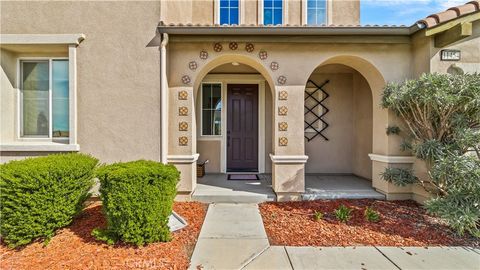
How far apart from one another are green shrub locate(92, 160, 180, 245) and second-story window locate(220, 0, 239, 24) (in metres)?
6.22

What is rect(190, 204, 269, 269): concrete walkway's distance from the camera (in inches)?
131

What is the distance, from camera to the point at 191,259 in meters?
3.37

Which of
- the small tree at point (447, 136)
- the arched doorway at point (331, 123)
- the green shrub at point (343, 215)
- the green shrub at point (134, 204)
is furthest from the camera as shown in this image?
the arched doorway at point (331, 123)

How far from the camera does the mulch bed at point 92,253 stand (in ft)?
Result: 10.6

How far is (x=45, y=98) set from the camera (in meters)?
5.50

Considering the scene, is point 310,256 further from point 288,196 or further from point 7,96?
point 7,96

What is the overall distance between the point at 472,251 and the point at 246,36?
5446 mm

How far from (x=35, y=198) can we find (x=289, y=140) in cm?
471

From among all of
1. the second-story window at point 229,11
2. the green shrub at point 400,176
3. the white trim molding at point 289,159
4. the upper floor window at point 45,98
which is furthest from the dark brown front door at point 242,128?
the upper floor window at point 45,98

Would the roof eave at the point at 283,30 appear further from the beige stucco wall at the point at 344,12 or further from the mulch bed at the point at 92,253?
the mulch bed at the point at 92,253

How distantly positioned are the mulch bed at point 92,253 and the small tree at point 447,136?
13.6ft

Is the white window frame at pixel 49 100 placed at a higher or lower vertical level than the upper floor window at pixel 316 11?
lower

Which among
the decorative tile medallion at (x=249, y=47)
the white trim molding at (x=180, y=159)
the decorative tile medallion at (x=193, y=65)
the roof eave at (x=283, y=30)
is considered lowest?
the white trim molding at (x=180, y=159)

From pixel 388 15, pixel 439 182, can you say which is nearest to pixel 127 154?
pixel 439 182
